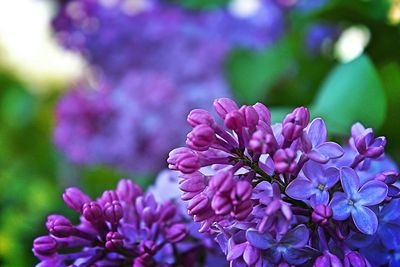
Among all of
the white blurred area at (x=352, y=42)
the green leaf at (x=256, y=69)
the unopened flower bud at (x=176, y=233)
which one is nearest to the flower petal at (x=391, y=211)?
the unopened flower bud at (x=176, y=233)

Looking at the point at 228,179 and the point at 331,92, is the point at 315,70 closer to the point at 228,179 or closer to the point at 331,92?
the point at 331,92

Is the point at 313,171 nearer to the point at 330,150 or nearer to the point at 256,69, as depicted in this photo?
the point at 330,150

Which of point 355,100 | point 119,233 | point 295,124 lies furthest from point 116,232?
point 355,100

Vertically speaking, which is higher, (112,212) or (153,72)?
(153,72)

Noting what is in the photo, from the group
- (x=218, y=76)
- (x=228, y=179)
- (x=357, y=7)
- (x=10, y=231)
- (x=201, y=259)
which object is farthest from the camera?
(x=218, y=76)

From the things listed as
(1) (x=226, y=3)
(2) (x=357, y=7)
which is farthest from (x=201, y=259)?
(1) (x=226, y=3)

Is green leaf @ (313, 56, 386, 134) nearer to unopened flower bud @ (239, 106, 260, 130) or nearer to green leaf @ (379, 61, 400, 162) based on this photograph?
green leaf @ (379, 61, 400, 162)
